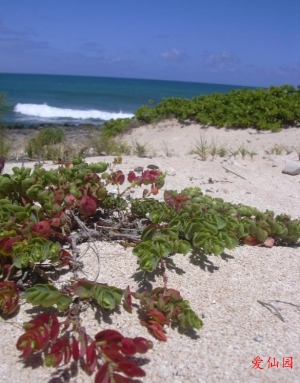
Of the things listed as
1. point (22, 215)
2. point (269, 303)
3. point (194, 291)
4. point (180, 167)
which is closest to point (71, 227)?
point (22, 215)

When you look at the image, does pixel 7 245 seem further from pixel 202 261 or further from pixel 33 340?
pixel 202 261

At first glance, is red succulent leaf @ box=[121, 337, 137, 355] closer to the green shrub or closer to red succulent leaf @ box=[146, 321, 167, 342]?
red succulent leaf @ box=[146, 321, 167, 342]

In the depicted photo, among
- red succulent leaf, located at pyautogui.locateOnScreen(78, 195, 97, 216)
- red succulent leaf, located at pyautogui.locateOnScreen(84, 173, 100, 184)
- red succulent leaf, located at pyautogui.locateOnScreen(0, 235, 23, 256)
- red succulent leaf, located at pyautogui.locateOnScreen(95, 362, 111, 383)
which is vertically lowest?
red succulent leaf, located at pyautogui.locateOnScreen(95, 362, 111, 383)

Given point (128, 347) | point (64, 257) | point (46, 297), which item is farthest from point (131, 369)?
point (64, 257)

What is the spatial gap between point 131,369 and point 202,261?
1.02 meters

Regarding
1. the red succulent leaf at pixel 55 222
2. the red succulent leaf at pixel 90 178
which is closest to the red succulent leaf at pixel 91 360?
the red succulent leaf at pixel 55 222

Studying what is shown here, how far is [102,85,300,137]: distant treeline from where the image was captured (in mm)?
10422

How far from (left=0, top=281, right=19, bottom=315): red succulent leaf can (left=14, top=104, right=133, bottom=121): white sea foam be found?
29.5 meters

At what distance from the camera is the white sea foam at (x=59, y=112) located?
31.1 metres

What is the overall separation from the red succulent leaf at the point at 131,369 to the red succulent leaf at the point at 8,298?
57 centimetres

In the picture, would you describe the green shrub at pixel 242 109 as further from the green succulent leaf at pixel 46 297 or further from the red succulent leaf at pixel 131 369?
the red succulent leaf at pixel 131 369

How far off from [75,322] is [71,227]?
2.74 feet

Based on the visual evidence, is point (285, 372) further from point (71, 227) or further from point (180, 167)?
point (180, 167)

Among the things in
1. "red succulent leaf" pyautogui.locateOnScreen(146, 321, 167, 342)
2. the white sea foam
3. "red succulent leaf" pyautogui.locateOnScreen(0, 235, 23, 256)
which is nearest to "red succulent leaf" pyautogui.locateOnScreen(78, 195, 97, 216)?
"red succulent leaf" pyautogui.locateOnScreen(0, 235, 23, 256)
